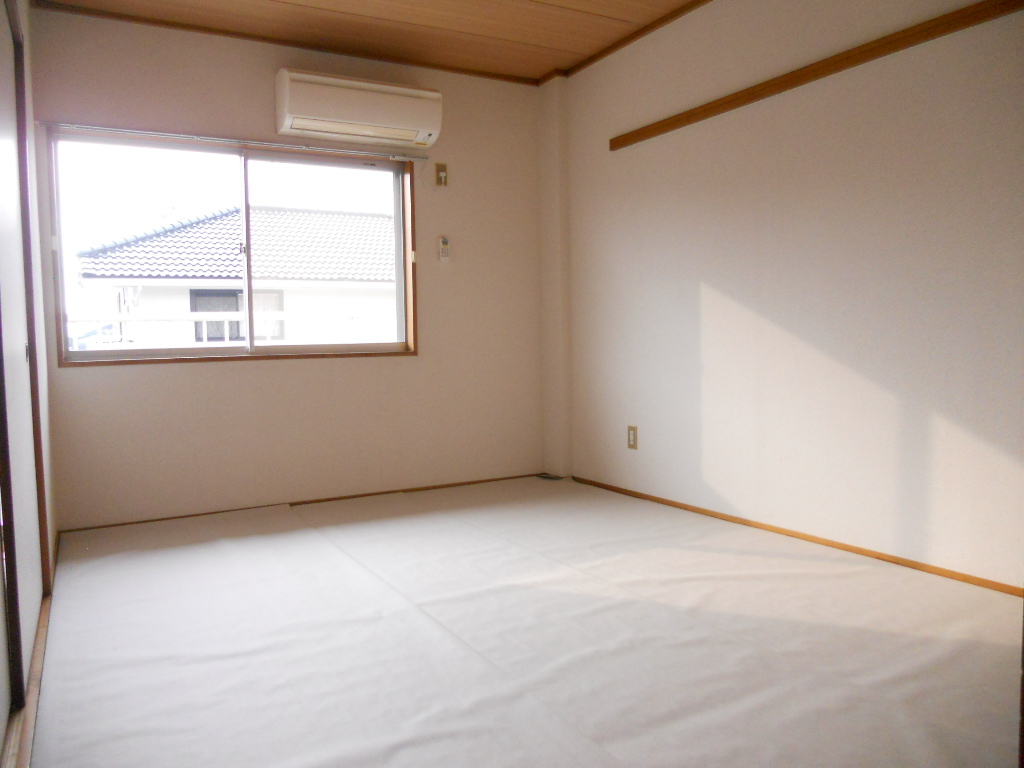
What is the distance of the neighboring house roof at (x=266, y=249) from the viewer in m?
3.97

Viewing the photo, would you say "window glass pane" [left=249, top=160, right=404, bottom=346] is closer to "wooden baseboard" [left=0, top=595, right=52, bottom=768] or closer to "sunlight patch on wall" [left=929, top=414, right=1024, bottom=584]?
"wooden baseboard" [left=0, top=595, right=52, bottom=768]

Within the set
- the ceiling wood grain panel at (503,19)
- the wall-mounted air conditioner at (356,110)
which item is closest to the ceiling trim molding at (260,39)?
the wall-mounted air conditioner at (356,110)

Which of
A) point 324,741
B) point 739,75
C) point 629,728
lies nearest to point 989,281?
point 739,75

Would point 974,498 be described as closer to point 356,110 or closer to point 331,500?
point 331,500

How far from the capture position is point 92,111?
3.71 meters

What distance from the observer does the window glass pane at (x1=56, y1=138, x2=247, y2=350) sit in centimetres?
379

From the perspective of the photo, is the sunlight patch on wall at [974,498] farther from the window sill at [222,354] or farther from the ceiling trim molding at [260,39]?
the ceiling trim molding at [260,39]

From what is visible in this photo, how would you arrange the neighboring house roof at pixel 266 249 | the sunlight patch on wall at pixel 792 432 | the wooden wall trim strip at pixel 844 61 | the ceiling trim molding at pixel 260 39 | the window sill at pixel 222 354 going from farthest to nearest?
the neighboring house roof at pixel 266 249 < the window sill at pixel 222 354 < the ceiling trim molding at pixel 260 39 < the sunlight patch on wall at pixel 792 432 < the wooden wall trim strip at pixel 844 61

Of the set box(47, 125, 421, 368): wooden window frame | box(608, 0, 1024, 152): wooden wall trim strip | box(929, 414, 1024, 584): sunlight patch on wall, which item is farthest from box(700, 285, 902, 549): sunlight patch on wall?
box(47, 125, 421, 368): wooden window frame

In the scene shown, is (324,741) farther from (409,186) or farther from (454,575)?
(409,186)

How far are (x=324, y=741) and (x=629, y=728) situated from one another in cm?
73

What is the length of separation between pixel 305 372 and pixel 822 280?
274 centimetres

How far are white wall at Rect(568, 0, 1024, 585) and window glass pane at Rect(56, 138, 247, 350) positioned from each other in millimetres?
2163

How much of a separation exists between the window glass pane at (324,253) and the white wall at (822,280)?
4.26ft
